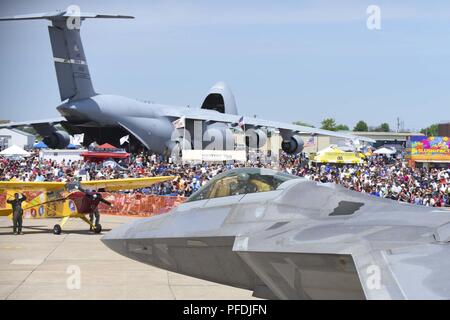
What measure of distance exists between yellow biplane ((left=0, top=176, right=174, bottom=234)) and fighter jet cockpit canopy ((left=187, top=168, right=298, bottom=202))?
13930 millimetres

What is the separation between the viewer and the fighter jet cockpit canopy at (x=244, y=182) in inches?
318

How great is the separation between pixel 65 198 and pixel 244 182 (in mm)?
15173

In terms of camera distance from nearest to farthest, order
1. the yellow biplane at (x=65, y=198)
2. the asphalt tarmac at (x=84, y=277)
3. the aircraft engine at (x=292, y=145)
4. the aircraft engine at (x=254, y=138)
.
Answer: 1. the asphalt tarmac at (x=84, y=277)
2. the yellow biplane at (x=65, y=198)
3. the aircraft engine at (x=254, y=138)
4. the aircraft engine at (x=292, y=145)

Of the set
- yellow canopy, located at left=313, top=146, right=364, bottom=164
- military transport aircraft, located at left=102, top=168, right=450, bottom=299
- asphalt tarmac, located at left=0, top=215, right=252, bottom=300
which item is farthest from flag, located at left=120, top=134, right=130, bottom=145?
military transport aircraft, located at left=102, top=168, right=450, bottom=299

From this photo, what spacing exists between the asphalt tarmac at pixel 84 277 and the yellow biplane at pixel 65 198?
3326 millimetres

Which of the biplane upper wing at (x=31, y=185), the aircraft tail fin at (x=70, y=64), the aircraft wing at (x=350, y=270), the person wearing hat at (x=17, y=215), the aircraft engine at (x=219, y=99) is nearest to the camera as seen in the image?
the aircraft wing at (x=350, y=270)

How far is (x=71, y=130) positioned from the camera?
139 feet

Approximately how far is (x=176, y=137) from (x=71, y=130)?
1427cm

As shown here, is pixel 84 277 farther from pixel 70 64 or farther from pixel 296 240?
pixel 70 64

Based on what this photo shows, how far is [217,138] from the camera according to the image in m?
32.2

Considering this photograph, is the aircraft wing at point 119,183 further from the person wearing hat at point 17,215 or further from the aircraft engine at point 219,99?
the aircraft engine at point 219,99

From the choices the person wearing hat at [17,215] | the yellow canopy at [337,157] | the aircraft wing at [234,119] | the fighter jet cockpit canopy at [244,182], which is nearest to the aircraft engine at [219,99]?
the aircraft wing at [234,119]

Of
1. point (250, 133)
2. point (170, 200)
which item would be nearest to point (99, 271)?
point (170, 200)
